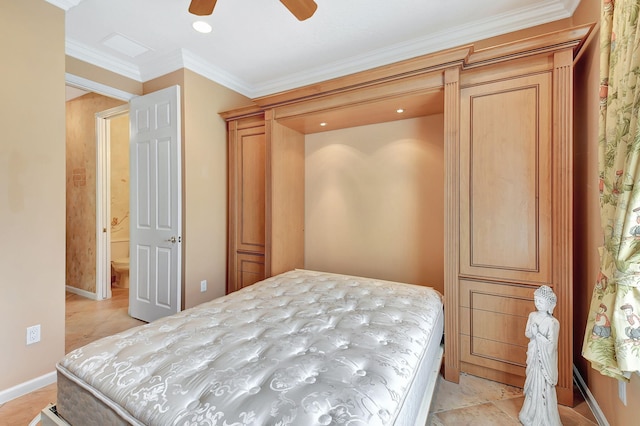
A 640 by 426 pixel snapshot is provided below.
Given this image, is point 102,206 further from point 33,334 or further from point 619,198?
point 619,198

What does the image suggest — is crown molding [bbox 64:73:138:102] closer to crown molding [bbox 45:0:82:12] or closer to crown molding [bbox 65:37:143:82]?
crown molding [bbox 65:37:143:82]

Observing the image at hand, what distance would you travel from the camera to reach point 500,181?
1922mm

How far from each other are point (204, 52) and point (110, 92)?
1078mm

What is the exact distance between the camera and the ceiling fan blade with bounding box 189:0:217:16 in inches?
68.5

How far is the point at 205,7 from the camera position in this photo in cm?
178

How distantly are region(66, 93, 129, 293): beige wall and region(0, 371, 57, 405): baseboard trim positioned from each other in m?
2.14

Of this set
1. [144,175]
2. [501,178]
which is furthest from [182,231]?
[501,178]

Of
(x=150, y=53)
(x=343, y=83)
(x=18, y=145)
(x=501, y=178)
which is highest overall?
(x=150, y=53)

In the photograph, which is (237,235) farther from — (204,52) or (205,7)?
(205,7)

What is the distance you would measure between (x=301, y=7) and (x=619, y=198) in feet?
6.20

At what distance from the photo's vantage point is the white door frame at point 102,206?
3754 mm

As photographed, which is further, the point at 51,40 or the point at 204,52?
the point at 204,52

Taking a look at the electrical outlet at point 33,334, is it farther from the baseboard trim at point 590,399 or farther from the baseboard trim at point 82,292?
the baseboard trim at point 590,399

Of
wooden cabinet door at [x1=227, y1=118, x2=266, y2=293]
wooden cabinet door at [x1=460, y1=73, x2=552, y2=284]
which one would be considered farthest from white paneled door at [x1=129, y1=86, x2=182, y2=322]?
wooden cabinet door at [x1=460, y1=73, x2=552, y2=284]
